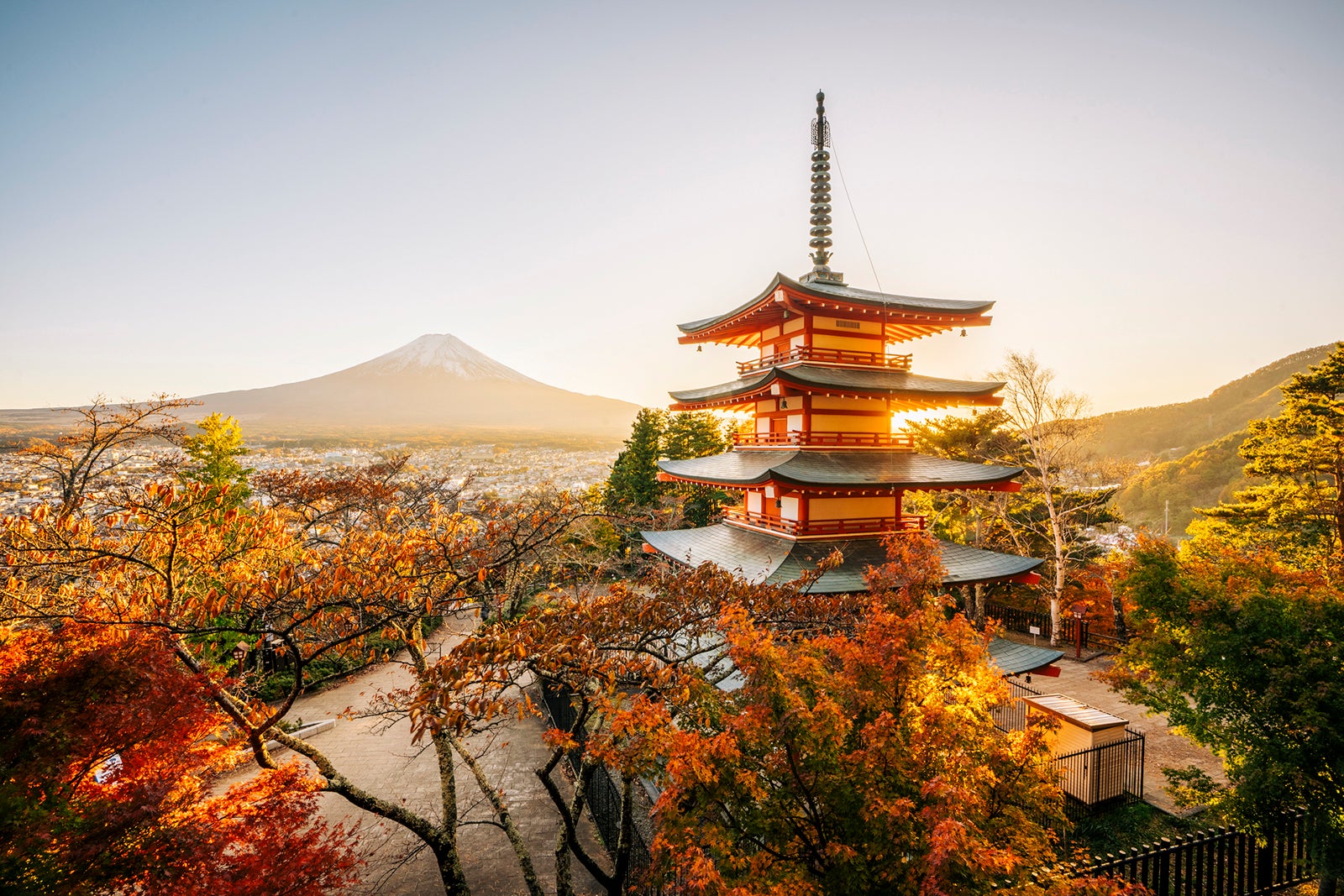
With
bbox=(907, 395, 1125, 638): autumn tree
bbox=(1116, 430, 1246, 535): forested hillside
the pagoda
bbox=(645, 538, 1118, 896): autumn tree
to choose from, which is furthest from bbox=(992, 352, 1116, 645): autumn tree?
bbox=(1116, 430, 1246, 535): forested hillside

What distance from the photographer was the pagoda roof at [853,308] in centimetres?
1109

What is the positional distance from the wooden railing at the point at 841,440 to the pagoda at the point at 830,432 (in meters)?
0.03

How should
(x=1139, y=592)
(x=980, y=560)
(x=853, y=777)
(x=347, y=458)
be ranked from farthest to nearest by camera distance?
(x=347, y=458) → (x=980, y=560) → (x=1139, y=592) → (x=853, y=777)

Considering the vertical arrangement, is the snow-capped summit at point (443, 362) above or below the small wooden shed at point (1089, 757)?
above

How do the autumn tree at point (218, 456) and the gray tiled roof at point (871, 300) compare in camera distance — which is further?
the autumn tree at point (218, 456)

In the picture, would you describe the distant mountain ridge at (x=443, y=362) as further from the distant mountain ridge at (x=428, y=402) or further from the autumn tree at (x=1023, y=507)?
the autumn tree at (x=1023, y=507)

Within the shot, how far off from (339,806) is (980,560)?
1403 centimetres

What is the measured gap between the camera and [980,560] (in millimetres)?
11195

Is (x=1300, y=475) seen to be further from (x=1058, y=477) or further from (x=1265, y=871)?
(x=1265, y=871)

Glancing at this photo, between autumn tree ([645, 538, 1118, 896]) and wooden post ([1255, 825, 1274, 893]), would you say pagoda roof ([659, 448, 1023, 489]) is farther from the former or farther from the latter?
wooden post ([1255, 825, 1274, 893])

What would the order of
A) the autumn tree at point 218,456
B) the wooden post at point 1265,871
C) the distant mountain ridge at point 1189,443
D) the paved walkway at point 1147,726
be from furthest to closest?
the distant mountain ridge at point 1189,443 < the autumn tree at point 218,456 < the paved walkway at point 1147,726 < the wooden post at point 1265,871

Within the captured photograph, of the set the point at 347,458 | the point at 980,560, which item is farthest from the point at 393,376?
the point at 980,560

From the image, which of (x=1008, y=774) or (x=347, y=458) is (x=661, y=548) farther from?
(x=347, y=458)

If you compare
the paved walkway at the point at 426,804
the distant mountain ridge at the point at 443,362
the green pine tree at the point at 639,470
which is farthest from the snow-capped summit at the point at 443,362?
the paved walkway at the point at 426,804
